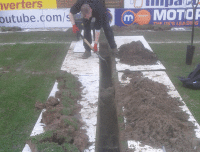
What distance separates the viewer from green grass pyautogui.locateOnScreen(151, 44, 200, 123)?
157 inches

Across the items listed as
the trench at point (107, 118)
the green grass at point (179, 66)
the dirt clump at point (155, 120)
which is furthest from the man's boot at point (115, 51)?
the dirt clump at point (155, 120)

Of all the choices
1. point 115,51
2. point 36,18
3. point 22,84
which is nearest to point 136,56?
point 115,51

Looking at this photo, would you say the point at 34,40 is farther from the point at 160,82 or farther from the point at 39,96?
the point at 160,82

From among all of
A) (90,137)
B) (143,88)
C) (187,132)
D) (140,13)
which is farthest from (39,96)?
(140,13)

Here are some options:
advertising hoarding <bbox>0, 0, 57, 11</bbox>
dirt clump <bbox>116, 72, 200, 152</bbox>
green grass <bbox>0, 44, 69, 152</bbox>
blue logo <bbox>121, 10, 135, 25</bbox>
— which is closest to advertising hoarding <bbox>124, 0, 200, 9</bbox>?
blue logo <bbox>121, 10, 135, 25</bbox>

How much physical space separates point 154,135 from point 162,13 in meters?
8.50

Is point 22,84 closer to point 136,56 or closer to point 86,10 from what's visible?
point 86,10

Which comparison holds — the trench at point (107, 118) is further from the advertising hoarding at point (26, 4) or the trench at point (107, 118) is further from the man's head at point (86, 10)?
the advertising hoarding at point (26, 4)

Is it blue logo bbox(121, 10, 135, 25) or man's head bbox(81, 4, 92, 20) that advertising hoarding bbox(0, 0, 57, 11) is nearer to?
blue logo bbox(121, 10, 135, 25)

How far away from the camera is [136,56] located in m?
5.97

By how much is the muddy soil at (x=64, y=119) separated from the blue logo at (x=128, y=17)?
690cm

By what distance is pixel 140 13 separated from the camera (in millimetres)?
10438

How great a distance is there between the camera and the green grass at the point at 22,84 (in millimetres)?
3314

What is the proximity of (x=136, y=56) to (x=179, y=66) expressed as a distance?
1.12 m
